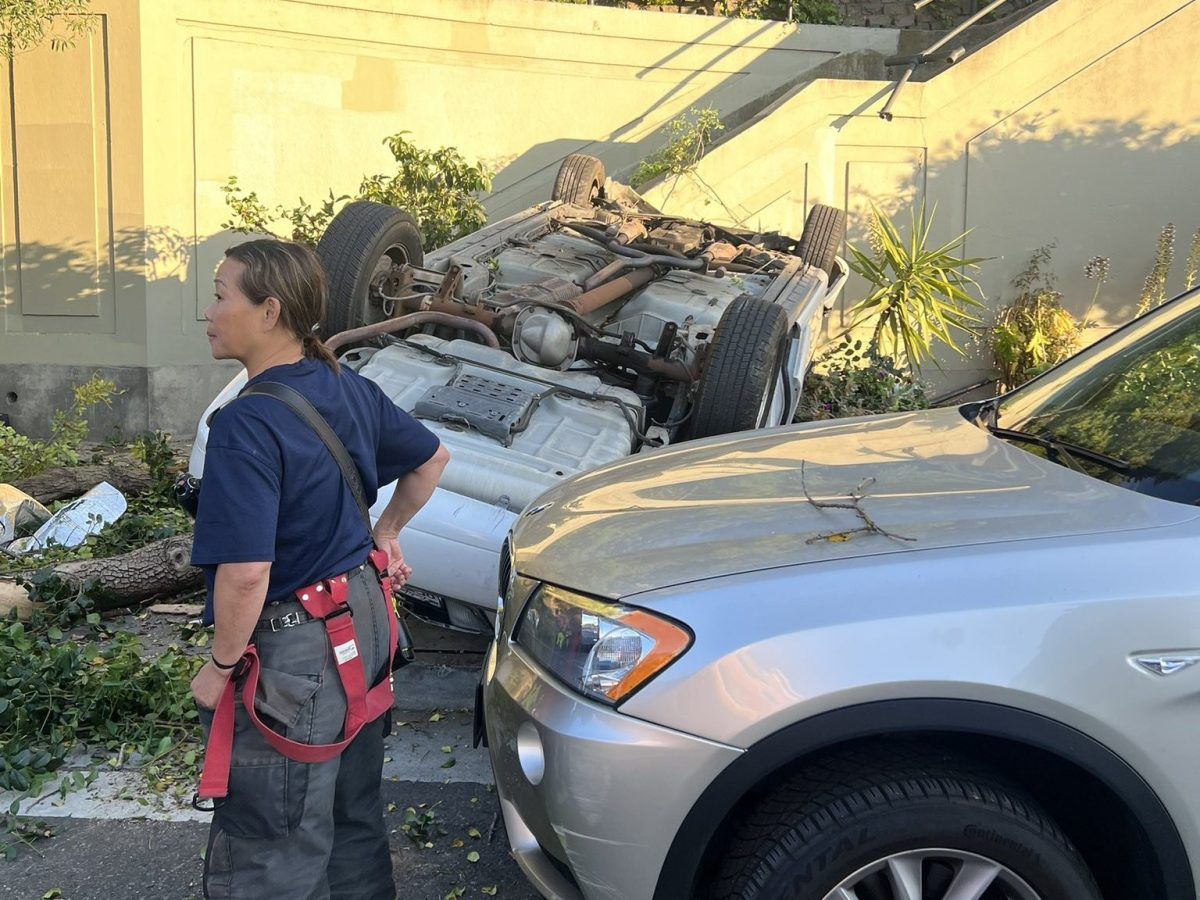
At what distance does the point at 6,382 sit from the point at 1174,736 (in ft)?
31.2

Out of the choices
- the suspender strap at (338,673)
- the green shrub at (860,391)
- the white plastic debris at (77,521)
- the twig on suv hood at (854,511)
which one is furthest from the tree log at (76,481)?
the twig on suv hood at (854,511)

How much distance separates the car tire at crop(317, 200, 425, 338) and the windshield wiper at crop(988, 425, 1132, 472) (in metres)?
3.14

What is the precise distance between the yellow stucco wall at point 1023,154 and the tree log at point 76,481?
480 centimetres

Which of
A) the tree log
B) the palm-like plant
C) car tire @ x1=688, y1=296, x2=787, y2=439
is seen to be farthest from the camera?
the palm-like plant

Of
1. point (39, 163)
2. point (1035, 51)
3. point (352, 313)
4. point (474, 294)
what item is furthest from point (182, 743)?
point (1035, 51)

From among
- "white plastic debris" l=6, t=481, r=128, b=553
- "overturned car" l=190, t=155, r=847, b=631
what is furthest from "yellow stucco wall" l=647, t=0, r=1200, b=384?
"white plastic debris" l=6, t=481, r=128, b=553

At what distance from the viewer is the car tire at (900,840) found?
1893 mm

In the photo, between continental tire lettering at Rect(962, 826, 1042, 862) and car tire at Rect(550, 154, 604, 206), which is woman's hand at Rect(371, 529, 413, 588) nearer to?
continental tire lettering at Rect(962, 826, 1042, 862)

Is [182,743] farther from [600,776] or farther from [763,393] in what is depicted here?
[763,393]

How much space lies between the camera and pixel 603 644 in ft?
6.61

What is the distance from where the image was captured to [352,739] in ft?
7.23

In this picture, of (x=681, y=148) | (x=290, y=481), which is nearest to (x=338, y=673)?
(x=290, y=481)

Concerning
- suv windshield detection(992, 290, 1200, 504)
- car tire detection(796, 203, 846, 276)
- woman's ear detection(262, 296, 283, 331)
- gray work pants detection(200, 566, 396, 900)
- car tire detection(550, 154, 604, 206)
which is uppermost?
car tire detection(550, 154, 604, 206)

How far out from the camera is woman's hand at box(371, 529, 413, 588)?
8.09 ft
